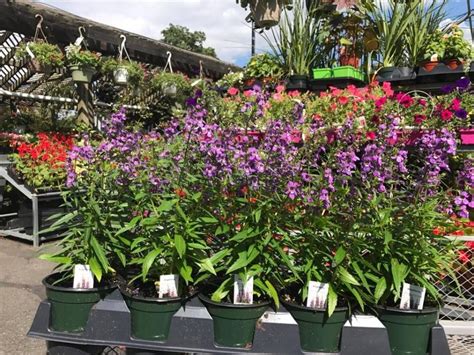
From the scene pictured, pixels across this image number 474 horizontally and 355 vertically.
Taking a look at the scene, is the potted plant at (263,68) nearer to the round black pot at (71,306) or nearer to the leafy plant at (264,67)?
the leafy plant at (264,67)

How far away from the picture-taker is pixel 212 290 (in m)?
1.98

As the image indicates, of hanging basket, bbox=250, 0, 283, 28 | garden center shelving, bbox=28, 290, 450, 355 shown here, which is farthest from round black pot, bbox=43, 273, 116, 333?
hanging basket, bbox=250, 0, 283, 28

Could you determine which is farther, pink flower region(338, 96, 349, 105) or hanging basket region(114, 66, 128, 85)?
hanging basket region(114, 66, 128, 85)

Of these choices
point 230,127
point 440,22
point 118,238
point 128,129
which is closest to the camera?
point 230,127

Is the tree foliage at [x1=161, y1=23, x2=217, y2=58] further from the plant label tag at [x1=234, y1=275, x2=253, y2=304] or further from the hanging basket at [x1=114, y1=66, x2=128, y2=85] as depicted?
the plant label tag at [x1=234, y1=275, x2=253, y2=304]

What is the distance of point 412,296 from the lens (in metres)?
1.80

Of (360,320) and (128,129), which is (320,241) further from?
(128,129)

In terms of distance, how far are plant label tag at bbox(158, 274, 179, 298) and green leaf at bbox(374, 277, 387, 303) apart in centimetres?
81

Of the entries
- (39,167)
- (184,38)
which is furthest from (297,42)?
(184,38)

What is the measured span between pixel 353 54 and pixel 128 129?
240cm

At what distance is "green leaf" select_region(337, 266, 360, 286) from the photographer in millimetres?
1716

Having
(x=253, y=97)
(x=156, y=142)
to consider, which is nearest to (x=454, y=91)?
(x=253, y=97)

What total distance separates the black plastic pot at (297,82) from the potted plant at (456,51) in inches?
42.2

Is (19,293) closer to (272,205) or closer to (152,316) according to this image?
(152,316)
